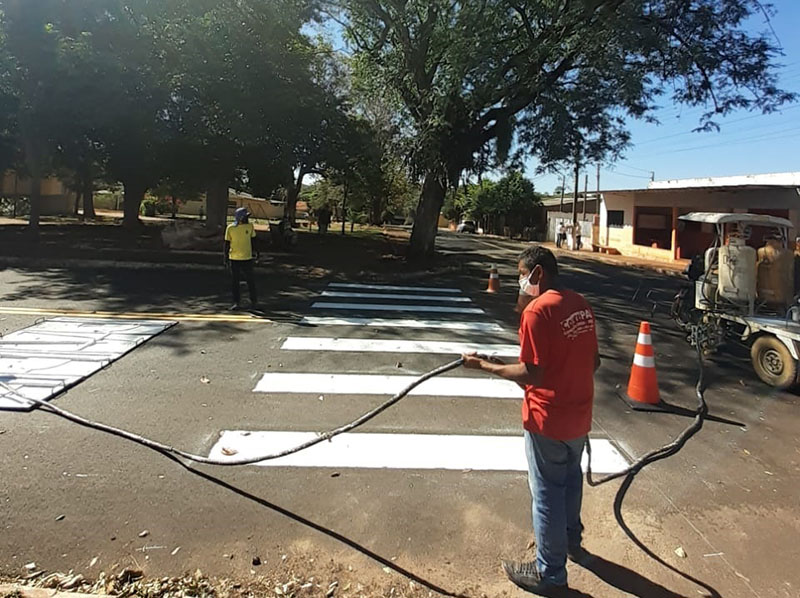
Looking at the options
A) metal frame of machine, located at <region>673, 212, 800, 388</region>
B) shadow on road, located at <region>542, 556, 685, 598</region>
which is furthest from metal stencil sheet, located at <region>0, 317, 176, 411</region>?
metal frame of machine, located at <region>673, 212, 800, 388</region>

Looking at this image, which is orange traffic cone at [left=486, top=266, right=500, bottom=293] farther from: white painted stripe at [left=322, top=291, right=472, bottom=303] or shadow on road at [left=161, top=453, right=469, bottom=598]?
shadow on road at [left=161, top=453, right=469, bottom=598]

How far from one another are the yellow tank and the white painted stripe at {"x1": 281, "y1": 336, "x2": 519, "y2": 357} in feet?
11.2

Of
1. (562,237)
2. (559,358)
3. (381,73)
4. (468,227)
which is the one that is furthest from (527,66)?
(468,227)

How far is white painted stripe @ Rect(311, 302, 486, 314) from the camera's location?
1141 cm

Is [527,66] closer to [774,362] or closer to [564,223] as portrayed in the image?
[774,362]

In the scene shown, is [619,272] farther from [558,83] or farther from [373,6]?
[373,6]

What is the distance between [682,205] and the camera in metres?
26.5

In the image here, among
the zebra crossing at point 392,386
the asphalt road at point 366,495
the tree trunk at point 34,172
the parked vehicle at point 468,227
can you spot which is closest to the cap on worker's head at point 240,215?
the zebra crossing at point 392,386

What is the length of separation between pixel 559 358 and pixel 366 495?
187 centimetres

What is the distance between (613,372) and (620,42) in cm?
1117

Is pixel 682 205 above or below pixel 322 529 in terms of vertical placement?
above

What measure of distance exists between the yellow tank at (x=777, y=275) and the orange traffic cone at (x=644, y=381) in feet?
9.21

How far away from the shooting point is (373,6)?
58.9 feet

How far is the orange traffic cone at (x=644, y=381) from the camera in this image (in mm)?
6148
